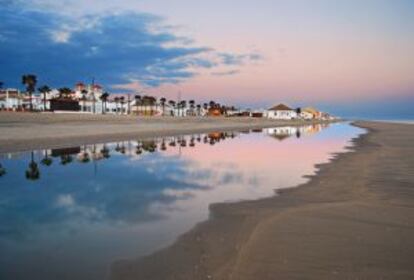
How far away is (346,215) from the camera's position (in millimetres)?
9414

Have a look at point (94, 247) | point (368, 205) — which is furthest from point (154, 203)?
point (368, 205)

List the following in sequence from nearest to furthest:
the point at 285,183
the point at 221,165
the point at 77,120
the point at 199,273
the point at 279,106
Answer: the point at 199,273 → the point at 285,183 → the point at 221,165 → the point at 77,120 → the point at 279,106

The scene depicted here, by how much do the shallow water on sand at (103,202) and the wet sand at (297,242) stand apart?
26.7 inches

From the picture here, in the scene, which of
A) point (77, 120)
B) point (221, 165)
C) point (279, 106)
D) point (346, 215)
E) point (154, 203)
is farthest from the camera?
point (279, 106)

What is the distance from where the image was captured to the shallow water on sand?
701 centimetres

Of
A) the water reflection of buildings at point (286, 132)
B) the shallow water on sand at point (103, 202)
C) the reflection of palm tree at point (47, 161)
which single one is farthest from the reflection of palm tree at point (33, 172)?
the water reflection of buildings at point (286, 132)

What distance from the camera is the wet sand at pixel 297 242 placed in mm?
6016

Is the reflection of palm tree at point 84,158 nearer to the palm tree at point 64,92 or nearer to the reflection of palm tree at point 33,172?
the reflection of palm tree at point 33,172

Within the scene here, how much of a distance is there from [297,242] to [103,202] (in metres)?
6.24

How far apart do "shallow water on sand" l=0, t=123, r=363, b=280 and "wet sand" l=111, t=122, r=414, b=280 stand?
2.22 feet

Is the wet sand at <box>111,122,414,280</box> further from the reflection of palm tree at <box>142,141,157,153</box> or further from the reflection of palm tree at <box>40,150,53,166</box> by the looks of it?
the reflection of palm tree at <box>142,141,157,153</box>

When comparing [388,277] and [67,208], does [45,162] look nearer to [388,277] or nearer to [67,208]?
[67,208]

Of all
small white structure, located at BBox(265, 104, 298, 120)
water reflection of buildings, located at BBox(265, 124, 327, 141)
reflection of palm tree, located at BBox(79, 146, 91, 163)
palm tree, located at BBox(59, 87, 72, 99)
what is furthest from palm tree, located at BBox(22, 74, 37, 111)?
small white structure, located at BBox(265, 104, 298, 120)

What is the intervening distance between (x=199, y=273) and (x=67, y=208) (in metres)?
6.00
